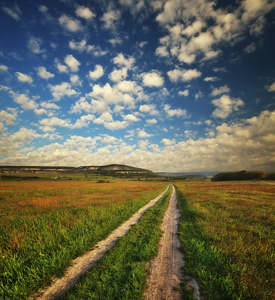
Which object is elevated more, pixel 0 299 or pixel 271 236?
pixel 0 299

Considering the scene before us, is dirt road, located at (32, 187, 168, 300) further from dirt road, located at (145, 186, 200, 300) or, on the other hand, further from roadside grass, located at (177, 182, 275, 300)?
roadside grass, located at (177, 182, 275, 300)

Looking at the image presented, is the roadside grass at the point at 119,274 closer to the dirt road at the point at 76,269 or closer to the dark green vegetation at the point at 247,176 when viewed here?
the dirt road at the point at 76,269

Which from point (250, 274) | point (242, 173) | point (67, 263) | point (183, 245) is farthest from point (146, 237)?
point (242, 173)

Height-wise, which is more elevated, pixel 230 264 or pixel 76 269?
pixel 230 264

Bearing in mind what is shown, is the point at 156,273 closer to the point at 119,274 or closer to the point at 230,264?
the point at 119,274

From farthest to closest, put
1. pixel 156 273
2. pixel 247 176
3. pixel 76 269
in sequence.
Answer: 1. pixel 247 176
2. pixel 76 269
3. pixel 156 273

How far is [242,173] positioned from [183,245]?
158 meters

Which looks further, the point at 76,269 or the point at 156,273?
the point at 76,269

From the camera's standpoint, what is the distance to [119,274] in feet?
15.3

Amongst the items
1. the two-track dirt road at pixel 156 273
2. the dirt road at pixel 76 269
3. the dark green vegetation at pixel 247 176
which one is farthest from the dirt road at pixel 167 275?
the dark green vegetation at pixel 247 176

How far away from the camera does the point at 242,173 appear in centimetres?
12988

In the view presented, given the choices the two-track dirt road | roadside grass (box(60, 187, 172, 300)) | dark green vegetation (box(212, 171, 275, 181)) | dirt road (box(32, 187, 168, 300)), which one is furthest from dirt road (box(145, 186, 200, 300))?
dark green vegetation (box(212, 171, 275, 181))

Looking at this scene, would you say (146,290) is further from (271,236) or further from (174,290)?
(271,236)

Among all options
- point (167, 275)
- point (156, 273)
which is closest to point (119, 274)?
point (156, 273)
